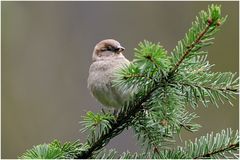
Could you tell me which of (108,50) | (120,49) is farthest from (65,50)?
(120,49)

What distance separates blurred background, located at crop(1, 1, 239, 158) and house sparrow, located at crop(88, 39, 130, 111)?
2.74 metres

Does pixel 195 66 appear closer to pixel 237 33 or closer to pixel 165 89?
pixel 165 89

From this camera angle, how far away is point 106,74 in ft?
8.09

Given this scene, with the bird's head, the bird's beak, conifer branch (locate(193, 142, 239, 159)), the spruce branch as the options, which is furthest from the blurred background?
conifer branch (locate(193, 142, 239, 159))

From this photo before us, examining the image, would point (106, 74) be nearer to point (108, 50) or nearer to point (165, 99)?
point (108, 50)

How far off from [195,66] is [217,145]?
0.23 m

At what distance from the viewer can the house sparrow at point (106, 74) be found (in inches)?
93.6

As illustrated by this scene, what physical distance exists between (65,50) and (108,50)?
133 inches

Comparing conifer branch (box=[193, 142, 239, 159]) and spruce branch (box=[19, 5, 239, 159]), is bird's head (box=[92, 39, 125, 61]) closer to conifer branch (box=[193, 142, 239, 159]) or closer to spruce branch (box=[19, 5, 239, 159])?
spruce branch (box=[19, 5, 239, 159])

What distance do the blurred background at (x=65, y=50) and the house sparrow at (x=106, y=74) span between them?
108 inches

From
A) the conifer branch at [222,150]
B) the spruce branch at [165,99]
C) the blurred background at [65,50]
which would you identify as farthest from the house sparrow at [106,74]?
the blurred background at [65,50]

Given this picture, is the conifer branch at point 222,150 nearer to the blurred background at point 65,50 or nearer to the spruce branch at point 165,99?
the spruce branch at point 165,99

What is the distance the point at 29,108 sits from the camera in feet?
20.4

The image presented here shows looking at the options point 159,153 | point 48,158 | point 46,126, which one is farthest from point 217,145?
point 46,126
